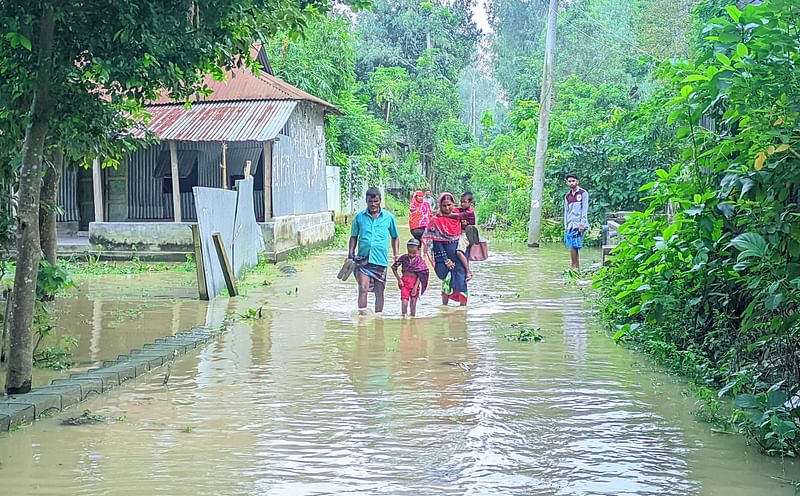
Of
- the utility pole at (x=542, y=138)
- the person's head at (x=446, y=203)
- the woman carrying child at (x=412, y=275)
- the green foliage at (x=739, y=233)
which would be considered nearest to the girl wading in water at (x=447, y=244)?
the person's head at (x=446, y=203)

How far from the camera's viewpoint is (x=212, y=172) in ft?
75.4

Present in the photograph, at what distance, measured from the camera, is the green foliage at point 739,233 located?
540 centimetres

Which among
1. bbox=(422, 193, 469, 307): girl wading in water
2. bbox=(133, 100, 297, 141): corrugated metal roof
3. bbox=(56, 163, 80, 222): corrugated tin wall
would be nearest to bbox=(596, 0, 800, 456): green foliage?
bbox=(422, 193, 469, 307): girl wading in water

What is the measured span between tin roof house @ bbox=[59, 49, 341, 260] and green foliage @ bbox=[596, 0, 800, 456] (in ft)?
40.0

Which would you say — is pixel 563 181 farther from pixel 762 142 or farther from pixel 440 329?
pixel 762 142

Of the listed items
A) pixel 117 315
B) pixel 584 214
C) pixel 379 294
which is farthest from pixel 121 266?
pixel 584 214

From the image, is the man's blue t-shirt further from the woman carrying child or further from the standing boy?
the standing boy

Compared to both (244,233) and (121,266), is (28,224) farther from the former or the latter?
(121,266)

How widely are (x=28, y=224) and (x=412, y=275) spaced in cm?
564

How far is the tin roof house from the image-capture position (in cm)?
1994

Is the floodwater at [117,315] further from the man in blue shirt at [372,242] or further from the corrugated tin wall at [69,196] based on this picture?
the corrugated tin wall at [69,196]

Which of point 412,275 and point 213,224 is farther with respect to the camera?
point 213,224

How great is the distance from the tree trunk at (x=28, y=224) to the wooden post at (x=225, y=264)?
253 inches

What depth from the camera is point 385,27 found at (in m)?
51.7
